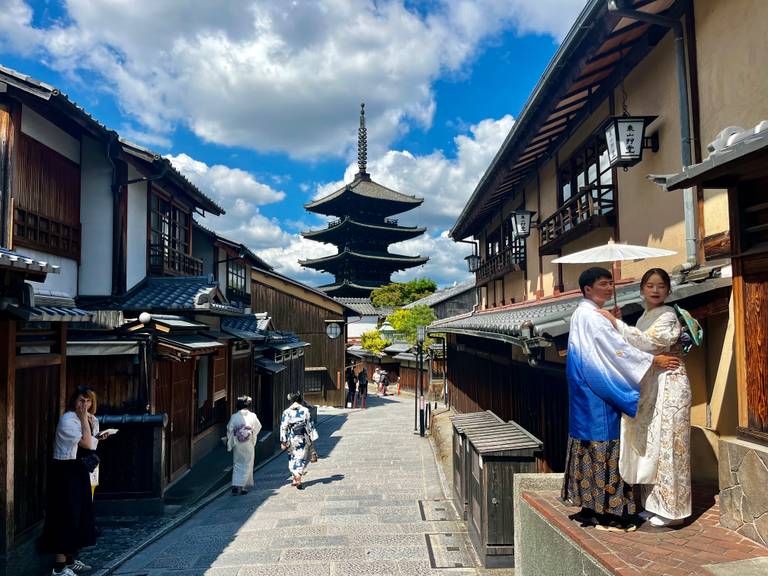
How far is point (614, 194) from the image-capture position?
762 centimetres

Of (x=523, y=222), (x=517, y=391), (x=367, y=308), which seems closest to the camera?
(x=517, y=391)

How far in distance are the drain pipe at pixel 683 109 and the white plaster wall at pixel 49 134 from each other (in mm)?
9213

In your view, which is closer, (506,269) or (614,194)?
(614,194)

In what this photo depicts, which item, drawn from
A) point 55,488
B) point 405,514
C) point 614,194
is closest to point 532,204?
point 614,194

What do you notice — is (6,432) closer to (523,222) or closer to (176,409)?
(176,409)

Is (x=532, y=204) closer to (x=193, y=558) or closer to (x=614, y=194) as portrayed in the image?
(x=614, y=194)

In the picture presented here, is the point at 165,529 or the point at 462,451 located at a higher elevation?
the point at 462,451

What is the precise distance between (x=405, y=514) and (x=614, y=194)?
6.12 m

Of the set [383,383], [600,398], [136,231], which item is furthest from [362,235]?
[600,398]

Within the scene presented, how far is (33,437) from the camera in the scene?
6461 millimetres

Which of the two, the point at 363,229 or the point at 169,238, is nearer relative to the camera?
the point at 169,238

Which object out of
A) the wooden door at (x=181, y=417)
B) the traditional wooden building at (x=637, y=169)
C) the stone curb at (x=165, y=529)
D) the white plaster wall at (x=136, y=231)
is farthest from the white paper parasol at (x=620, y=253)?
the white plaster wall at (x=136, y=231)

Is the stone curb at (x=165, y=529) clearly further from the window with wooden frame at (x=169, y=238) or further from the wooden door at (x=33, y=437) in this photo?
the window with wooden frame at (x=169, y=238)

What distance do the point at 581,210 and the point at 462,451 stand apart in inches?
172
